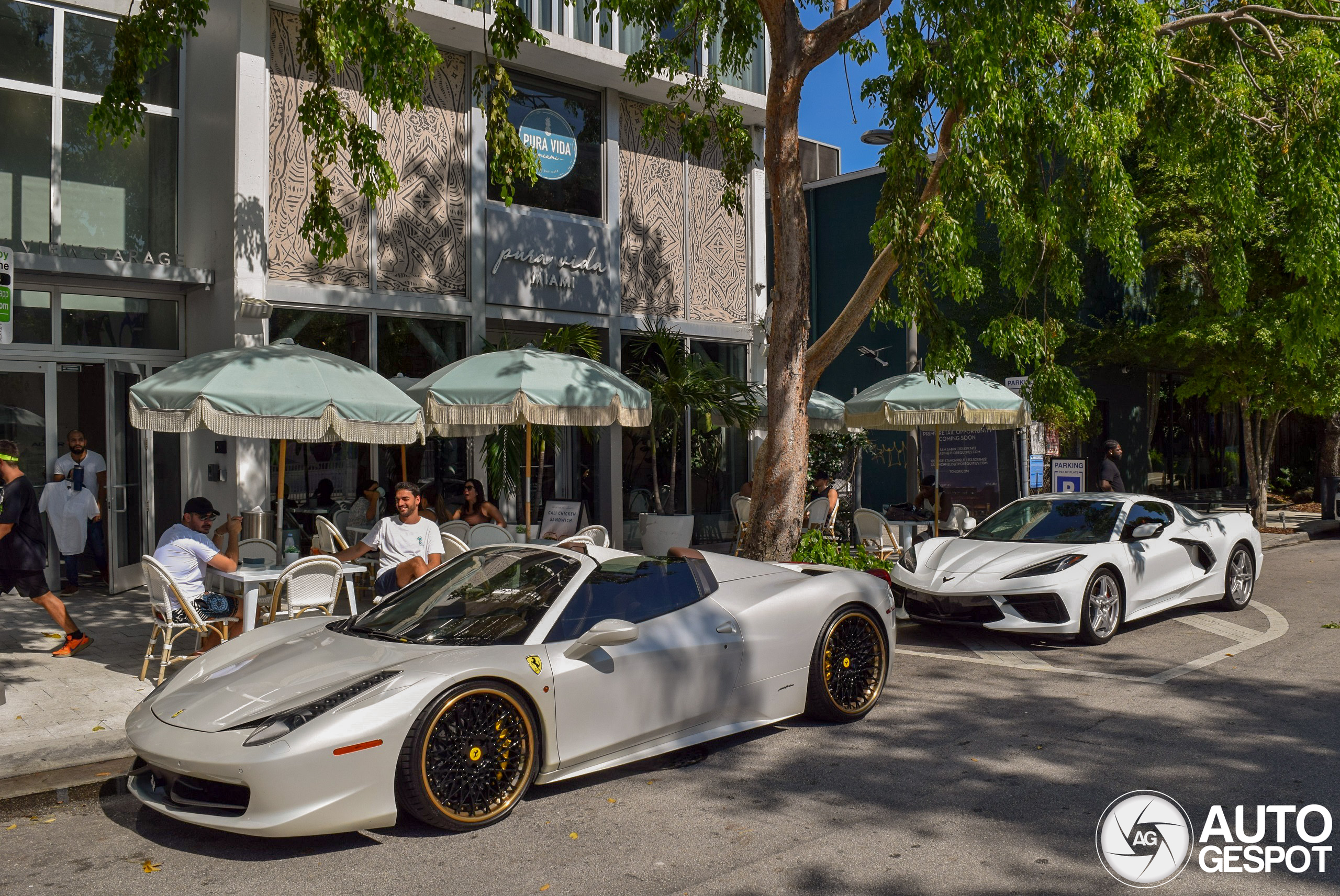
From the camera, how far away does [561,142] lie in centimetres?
1500

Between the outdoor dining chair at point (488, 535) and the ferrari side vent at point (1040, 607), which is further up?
the outdoor dining chair at point (488, 535)

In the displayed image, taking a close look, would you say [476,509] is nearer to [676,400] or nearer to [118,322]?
[676,400]

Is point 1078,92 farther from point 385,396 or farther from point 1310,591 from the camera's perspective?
point 385,396

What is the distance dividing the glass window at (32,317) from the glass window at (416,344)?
3.63 m

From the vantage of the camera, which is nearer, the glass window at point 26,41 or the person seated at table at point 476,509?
the person seated at table at point 476,509

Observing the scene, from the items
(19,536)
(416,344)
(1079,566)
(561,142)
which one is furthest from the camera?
(561,142)

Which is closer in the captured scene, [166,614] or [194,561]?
[166,614]

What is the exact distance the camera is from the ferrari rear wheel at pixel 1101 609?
8633 millimetres

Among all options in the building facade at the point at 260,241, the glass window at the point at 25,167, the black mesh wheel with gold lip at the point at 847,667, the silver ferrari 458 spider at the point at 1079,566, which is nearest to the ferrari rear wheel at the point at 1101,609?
the silver ferrari 458 spider at the point at 1079,566

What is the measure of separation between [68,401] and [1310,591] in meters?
14.3

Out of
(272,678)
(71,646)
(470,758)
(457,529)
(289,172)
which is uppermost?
(289,172)

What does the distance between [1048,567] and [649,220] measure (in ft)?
30.3

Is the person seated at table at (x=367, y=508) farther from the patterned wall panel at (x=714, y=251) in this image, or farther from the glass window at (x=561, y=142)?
the patterned wall panel at (x=714, y=251)

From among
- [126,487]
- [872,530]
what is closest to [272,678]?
[126,487]
